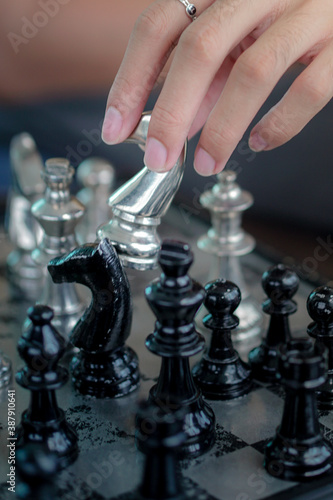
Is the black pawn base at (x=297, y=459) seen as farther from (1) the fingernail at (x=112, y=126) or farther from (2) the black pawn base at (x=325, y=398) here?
(1) the fingernail at (x=112, y=126)

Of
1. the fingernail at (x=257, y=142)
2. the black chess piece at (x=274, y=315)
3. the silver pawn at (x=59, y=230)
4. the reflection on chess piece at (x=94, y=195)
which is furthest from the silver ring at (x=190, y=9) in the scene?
the reflection on chess piece at (x=94, y=195)

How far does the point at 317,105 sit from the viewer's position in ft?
3.74

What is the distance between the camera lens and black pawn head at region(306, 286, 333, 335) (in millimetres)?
938

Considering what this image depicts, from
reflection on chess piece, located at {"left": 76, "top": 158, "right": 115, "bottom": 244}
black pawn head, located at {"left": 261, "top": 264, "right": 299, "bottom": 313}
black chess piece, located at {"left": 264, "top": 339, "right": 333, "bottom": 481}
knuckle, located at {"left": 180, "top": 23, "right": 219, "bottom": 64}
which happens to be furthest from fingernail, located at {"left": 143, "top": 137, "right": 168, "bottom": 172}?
reflection on chess piece, located at {"left": 76, "top": 158, "right": 115, "bottom": 244}

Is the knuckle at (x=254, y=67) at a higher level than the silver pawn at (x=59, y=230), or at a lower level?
higher

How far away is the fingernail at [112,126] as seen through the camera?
1062 millimetres

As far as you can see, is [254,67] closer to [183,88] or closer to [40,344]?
[183,88]

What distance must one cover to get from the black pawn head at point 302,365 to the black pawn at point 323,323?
154 millimetres

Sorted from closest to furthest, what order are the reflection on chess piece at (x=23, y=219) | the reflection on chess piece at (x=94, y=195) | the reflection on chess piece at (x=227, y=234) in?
the reflection on chess piece at (x=227, y=234)
the reflection on chess piece at (x=23, y=219)
the reflection on chess piece at (x=94, y=195)

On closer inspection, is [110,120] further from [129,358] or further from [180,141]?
[129,358]

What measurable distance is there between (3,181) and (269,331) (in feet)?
4.46

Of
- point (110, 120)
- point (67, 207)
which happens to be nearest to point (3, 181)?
point (67, 207)

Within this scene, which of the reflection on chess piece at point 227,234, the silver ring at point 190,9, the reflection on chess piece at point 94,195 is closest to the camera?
the silver ring at point 190,9

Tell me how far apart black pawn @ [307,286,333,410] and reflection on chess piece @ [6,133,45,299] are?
68 centimetres
